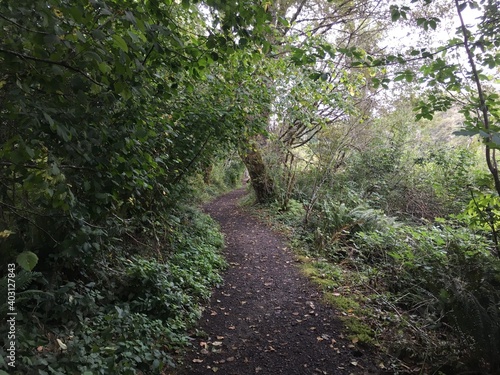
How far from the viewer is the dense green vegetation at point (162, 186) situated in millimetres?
2131

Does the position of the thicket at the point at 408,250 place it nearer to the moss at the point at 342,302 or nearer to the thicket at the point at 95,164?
the moss at the point at 342,302

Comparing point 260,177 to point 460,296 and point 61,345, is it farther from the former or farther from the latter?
point 61,345

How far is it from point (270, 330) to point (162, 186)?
2.83 metres

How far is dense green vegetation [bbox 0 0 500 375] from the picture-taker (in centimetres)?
213

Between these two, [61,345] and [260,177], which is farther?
[260,177]

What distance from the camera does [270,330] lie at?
429 centimetres

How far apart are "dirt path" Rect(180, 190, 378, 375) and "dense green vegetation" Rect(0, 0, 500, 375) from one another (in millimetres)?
307

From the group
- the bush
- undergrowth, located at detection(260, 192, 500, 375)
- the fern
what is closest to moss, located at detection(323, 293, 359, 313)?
undergrowth, located at detection(260, 192, 500, 375)

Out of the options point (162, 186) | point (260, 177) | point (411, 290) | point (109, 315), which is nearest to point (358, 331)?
point (411, 290)

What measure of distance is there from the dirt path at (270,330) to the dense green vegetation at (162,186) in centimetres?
31

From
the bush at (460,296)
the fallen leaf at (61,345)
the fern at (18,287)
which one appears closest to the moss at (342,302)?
the bush at (460,296)

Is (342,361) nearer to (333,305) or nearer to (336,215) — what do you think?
(333,305)

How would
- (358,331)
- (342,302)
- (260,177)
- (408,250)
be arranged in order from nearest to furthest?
(358,331), (342,302), (408,250), (260,177)

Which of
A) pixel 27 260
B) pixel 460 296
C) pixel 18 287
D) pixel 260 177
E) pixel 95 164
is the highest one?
pixel 260 177
